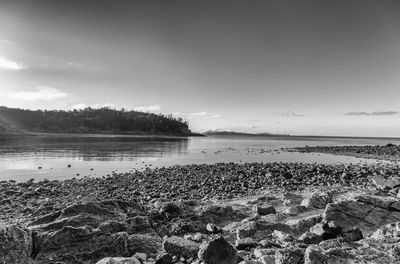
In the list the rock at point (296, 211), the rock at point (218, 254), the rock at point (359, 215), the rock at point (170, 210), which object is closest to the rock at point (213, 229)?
the rock at point (170, 210)

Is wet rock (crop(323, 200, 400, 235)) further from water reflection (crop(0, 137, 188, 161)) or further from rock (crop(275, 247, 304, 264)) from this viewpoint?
water reflection (crop(0, 137, 188, 161))

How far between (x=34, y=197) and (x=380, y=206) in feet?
55.0

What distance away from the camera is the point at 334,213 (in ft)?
28.9

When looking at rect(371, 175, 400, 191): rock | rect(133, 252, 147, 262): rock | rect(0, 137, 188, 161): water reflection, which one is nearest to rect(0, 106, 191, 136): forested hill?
rect(0, 137, 188, 161): water reflection

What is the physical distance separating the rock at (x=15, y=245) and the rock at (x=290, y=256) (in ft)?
18.6

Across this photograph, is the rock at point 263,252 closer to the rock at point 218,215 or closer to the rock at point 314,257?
the rock at point 314,257

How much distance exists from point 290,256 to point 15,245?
20.7ft

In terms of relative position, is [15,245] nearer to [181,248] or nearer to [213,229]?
[181,248]

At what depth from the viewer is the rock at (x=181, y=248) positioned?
259 inches

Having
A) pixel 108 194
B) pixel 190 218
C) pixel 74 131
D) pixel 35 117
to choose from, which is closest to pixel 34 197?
pixel 108 194

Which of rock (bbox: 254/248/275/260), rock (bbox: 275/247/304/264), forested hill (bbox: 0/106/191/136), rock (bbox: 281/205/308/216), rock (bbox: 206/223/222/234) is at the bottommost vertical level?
rock (bbox: 206/223/222/234)

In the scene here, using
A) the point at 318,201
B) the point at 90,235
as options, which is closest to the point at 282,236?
the point at 318,201

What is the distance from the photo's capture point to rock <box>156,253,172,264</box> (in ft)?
20.6

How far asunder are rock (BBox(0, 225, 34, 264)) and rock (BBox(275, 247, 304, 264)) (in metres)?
5.68
